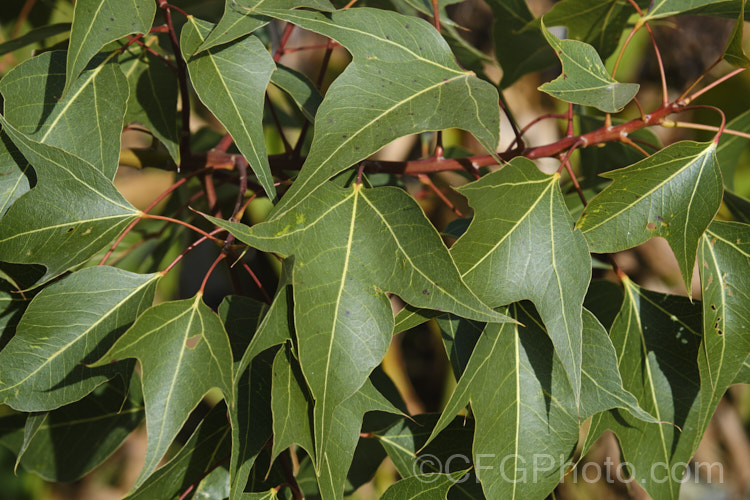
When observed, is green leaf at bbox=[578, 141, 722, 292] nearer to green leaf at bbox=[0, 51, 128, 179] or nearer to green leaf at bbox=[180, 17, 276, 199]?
green leaf at bbox=[180, 17, 276, 199]

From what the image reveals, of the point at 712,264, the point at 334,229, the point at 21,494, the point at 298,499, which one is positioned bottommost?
the point at 21,494

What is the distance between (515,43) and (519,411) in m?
0.46

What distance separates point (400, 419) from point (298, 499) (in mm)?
110

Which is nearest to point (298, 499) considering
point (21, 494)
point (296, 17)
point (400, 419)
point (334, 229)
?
point (400, 419)

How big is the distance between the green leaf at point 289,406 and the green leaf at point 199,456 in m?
0.12

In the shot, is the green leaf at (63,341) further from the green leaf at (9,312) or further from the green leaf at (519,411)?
the green leaf at (519,411)

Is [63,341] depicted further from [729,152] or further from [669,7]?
[729,152]

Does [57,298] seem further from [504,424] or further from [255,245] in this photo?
[504,424]

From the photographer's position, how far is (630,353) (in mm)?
493

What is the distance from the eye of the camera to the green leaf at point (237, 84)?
39cm

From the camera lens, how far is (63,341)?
41 centimetres

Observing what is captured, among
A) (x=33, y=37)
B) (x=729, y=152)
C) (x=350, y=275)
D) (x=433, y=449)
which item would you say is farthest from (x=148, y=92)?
(x=729, y=152)

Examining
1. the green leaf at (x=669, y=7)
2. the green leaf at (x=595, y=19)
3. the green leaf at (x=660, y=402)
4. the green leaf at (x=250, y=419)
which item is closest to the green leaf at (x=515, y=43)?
the green leaf at (x=595, y=19)

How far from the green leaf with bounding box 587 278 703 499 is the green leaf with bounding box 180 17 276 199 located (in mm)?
322
